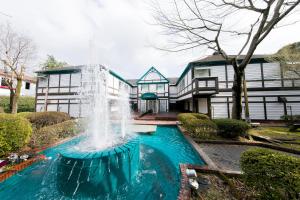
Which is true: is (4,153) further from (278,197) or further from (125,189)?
(278,197)

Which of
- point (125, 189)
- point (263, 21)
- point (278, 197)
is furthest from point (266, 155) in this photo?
point (263, 21)

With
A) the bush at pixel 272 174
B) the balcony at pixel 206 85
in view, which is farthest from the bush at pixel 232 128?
the bush at pixel 272 174

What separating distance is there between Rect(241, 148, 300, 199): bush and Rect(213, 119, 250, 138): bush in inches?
202

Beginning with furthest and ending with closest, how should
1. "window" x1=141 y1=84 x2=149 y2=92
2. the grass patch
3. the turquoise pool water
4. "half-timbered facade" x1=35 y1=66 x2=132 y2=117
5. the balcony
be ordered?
"window" x1=141 y1=84 x2=149 y2=92, "half-timbered facade" x1=35 y1=66 x2=132 y2=117, the balcony, the turquoise pool water, the grass patch

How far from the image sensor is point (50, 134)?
21.3ft

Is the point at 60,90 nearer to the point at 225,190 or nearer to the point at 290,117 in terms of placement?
the point at 225,190

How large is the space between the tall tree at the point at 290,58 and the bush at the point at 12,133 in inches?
756

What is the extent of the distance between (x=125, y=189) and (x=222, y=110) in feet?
44.9

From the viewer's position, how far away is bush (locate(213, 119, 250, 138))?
7.14m

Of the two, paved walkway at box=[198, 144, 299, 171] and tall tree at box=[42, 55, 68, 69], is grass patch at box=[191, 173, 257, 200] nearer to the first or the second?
paved walkway at box=[198, 144, 299, 171]

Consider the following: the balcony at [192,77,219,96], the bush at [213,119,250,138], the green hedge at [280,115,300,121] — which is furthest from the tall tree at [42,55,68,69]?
the green hedge at [280,115,300,121]

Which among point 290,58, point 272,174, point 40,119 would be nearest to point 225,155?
point 272,174

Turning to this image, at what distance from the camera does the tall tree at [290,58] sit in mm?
11344

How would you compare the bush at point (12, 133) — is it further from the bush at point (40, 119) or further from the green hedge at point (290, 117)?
the green hedge at point (290, 117)
